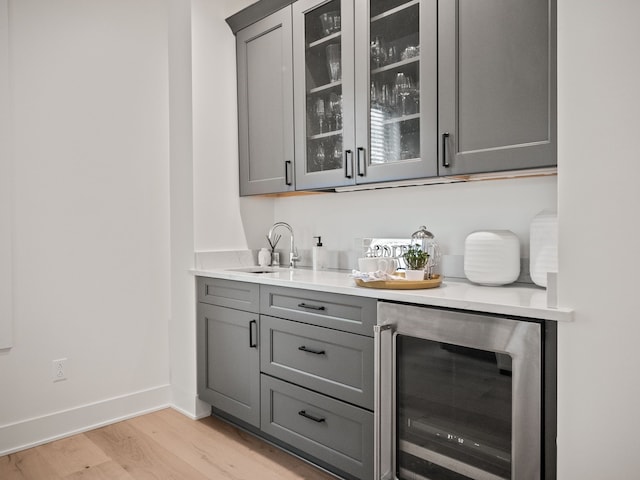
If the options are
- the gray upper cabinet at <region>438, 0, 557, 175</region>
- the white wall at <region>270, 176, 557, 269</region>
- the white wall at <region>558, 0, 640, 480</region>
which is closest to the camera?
the white wall at <region>558, 0, 640, 480</region>

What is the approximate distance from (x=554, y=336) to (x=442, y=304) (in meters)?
0.36

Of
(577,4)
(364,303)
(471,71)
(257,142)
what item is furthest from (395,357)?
(257,142)

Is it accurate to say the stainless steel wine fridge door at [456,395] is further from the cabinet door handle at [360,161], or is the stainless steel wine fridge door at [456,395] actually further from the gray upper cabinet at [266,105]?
the gray upper cabinet at [266,105]

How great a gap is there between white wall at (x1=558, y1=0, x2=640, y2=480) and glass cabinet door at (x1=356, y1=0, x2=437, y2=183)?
0.64m

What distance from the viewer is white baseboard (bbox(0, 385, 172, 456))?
250 cm

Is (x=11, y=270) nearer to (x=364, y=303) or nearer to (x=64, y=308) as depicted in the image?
(x=64, y=308)

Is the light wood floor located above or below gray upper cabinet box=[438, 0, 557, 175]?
below

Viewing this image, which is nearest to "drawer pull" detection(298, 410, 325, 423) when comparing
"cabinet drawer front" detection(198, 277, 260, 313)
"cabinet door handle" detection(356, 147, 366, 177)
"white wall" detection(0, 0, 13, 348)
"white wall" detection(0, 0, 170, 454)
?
"cabinet drawer front" detection(198, 277, 260, 313)

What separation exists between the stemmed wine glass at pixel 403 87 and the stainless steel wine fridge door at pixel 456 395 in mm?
899

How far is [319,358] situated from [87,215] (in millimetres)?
1611

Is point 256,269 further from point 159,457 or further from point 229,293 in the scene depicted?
point 159,457

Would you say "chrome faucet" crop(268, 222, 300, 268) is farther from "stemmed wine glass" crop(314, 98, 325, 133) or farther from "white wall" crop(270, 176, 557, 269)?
"stemmed wine glass" crop(314, 98, 325, 133)

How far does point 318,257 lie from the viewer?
284 centimetres

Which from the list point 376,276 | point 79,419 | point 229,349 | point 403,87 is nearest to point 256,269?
point 229,349
